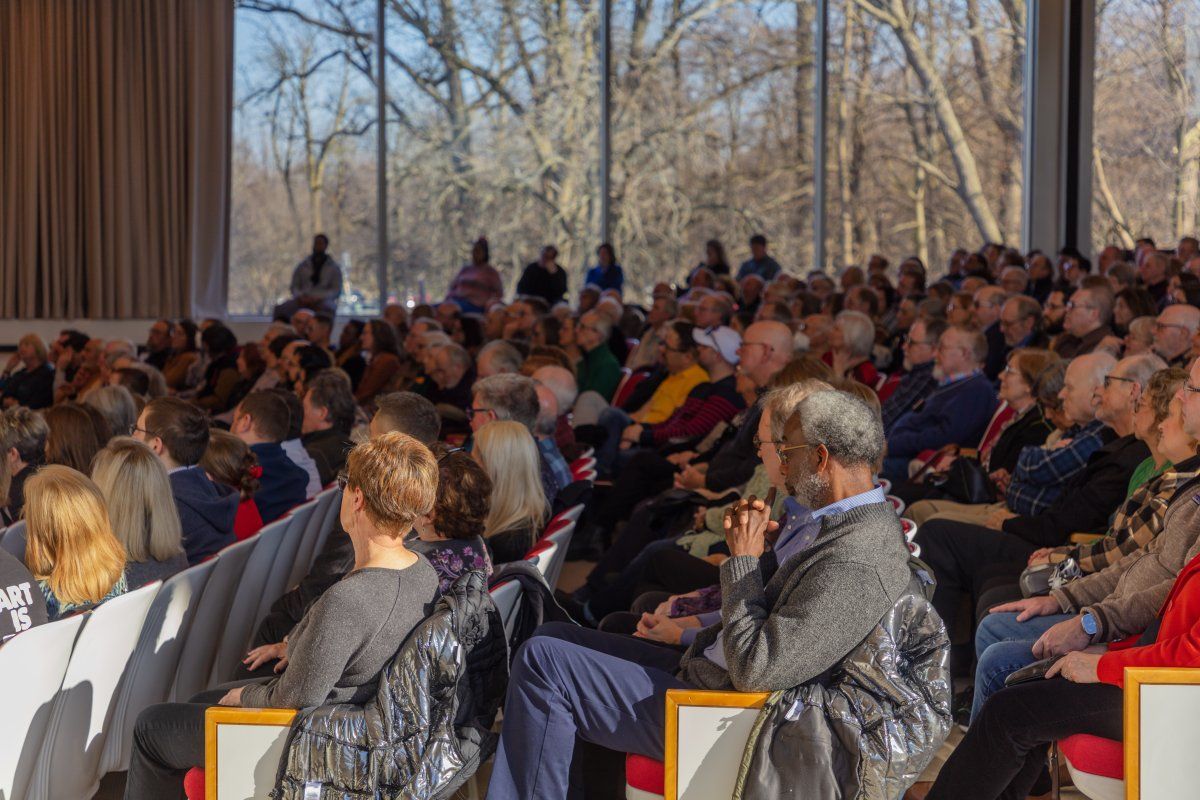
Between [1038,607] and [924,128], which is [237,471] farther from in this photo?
[924,128]

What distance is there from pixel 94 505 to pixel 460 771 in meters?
1.06

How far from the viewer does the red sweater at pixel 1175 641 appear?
2.41m

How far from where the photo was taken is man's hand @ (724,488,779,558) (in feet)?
8.20

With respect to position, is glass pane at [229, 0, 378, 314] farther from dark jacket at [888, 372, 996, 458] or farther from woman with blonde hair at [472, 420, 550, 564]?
woman with blonde hair at [472, 420, 550, 564]

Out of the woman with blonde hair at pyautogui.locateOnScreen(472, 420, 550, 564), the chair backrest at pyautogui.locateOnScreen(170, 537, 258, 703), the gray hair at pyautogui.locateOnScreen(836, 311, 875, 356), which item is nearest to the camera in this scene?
the chair backrest at pyautogui.locateOnScreen(170, 537, 258, 703)

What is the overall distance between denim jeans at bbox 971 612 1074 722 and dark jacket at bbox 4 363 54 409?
267 inches

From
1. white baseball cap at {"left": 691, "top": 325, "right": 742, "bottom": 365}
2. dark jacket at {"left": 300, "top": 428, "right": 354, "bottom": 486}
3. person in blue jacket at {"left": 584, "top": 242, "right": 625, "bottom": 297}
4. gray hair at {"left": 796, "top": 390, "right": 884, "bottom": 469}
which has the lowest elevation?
dark jacket at {"left": 300, "top": 428, "right": 354, "bottom": 486}

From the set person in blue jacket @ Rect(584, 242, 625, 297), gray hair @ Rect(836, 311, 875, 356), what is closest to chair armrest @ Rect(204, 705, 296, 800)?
gray hair @ Rect(836, 311, 875, 356)

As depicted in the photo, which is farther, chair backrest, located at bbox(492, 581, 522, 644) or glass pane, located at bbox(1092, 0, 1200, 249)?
glass pane, located at bbox(1092, 0, 1200, 249)

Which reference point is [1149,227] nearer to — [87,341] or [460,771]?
[87,341]

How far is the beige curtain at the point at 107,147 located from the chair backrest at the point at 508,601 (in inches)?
414

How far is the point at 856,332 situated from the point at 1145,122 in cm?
829

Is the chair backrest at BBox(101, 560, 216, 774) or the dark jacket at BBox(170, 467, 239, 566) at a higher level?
the dark jacket at BBox(170, 467, 239, 566)

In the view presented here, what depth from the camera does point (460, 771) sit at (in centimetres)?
258
